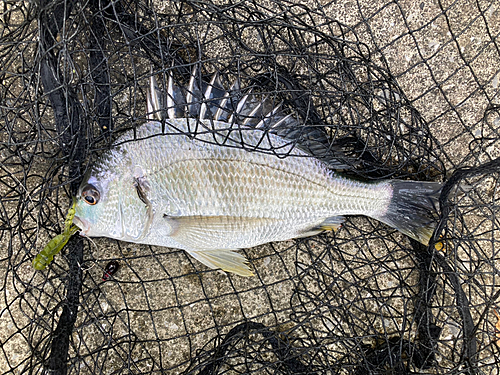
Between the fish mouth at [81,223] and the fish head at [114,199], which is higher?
the fish head at [114,199]

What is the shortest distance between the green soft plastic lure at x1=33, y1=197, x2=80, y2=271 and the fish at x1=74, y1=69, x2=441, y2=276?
39 mm

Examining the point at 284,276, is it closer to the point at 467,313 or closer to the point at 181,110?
the point at 467,313

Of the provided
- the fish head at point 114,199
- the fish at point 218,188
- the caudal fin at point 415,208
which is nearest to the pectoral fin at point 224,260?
the fish at point 218,188

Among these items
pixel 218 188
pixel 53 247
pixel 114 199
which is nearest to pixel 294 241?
pixel 218 188

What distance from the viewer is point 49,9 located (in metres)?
1.59

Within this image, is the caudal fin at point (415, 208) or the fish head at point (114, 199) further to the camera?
the caudal fin at point (415, 208)

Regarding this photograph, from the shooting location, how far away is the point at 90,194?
1.72m

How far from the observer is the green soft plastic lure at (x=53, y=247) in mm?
1692

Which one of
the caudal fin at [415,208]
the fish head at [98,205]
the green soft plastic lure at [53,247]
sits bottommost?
the green soft plastic lure at [53,247]

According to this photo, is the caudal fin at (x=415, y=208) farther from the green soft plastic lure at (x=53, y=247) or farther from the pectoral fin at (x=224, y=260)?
the green soft plastic lure at (x=53, y=247)

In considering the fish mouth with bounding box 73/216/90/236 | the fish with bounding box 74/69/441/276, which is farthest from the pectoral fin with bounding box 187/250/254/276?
the fish mouth with bounding box 73/216/90/236

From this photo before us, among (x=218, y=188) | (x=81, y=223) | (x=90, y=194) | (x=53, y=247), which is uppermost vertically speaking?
(x=218, y=188)

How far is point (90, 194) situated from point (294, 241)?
1.12 meters

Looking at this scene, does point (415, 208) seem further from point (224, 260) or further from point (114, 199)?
point (114, 199)
